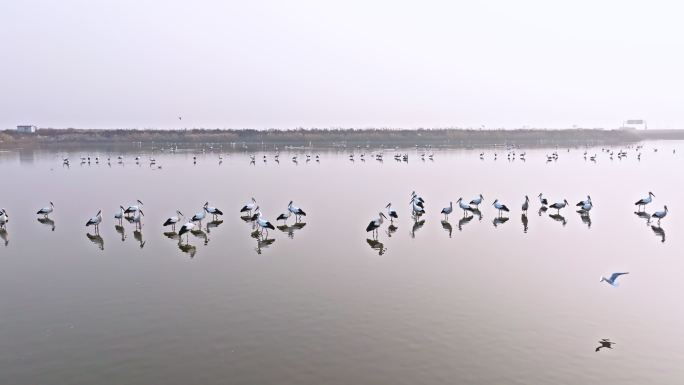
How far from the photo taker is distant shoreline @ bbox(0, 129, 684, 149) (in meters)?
110

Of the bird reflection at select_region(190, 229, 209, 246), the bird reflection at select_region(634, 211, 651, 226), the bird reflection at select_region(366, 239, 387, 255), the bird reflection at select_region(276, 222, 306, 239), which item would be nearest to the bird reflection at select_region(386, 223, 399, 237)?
the bird reflection at select_region(366, 239, 387, 255)

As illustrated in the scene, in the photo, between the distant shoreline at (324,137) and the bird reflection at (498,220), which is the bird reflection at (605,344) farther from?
the distant shoreline at (324,137)

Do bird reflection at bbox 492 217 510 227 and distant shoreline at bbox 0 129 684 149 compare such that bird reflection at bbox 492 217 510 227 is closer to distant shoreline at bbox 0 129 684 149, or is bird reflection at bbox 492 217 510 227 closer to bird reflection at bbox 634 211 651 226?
bird reflection at bbox 634 211 651 226

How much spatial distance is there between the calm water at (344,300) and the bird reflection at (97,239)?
17 cm

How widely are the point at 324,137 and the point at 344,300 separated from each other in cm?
10902

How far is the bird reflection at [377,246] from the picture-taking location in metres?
18.7

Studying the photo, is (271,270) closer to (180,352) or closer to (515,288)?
(180,352)

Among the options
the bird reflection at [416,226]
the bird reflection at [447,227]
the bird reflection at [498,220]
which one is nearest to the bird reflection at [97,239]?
the bird reflection at [416,226]

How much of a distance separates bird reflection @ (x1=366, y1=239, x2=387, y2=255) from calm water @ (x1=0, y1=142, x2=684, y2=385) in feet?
0.30

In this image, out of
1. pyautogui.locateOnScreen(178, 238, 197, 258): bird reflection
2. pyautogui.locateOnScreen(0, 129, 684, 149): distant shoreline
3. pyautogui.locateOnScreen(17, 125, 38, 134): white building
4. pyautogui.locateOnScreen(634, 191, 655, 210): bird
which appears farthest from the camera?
pyautogui.locateOnScreen(17, 125, 38, 134): white building

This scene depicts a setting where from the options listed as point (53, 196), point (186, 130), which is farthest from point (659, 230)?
point (186, 130)

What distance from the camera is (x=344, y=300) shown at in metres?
13.6

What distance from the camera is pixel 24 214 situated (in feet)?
86.1

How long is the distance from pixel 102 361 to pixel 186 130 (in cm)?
12712
